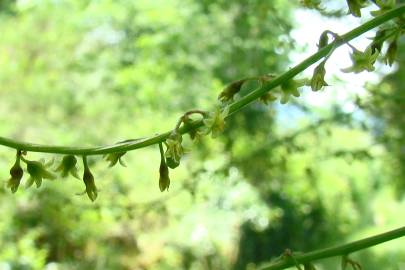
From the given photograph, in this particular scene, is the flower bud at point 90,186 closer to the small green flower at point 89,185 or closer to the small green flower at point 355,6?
the small green flower at point 89,185

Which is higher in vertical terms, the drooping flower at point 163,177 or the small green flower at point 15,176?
the small green flower at point 15,176

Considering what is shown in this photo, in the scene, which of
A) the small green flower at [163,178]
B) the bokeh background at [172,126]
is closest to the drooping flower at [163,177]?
the small green flower at [163,178]

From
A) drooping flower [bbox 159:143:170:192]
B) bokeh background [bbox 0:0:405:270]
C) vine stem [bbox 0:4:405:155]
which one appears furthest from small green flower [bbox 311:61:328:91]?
bokeh background [bbox 0:0:405:270]

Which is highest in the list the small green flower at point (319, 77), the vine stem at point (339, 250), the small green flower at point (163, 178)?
the small green flower at point (319, 77)

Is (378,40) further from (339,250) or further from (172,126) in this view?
(172,126)

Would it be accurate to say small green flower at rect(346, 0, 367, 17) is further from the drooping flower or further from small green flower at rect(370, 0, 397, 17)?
the drooping flower

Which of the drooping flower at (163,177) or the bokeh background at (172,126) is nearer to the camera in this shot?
the drooping flower at (163,177)

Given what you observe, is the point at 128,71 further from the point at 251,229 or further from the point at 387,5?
the point at 387,5
